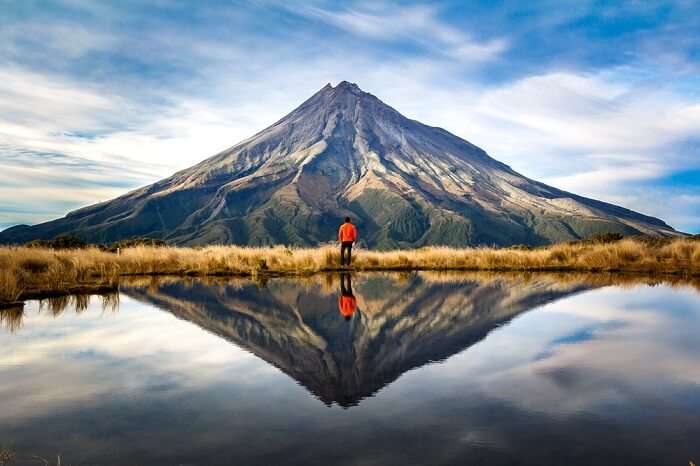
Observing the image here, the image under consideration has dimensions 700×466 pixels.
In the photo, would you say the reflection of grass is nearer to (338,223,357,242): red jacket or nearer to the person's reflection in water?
the person's reflection in water

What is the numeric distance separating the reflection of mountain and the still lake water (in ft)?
0.18

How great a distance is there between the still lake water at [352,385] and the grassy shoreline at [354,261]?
31.6 feet

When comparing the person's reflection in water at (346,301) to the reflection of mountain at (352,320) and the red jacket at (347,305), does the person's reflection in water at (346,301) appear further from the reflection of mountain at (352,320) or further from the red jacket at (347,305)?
the reflection of mountain at (352,320)

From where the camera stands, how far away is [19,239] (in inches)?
7623

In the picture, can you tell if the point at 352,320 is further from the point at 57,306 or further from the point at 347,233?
the point at 347,233

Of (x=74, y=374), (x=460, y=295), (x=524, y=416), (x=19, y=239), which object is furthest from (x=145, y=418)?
(x=19, y=239)

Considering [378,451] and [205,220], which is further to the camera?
[205,220]

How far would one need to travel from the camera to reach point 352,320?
32.1 ft

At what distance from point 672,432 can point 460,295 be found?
951 cm

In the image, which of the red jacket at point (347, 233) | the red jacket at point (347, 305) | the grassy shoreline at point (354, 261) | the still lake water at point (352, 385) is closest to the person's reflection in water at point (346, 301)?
the red jacket at point (347, 305)

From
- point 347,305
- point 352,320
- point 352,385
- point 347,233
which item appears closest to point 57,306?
point 347,305

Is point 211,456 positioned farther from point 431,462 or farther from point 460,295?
point 460,295

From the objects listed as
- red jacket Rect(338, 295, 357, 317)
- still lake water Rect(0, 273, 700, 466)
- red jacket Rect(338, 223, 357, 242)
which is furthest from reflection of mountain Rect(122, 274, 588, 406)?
red jacket Rect(338, 223, 357, 242)

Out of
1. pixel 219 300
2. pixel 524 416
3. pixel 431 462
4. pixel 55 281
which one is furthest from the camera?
pixel 55 281
